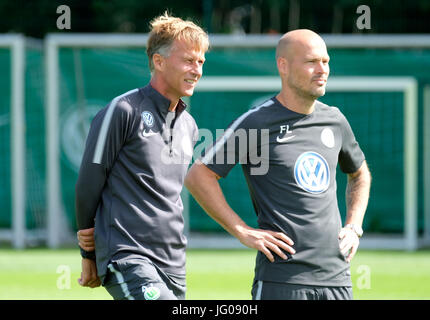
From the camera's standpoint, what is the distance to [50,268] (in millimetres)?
11695

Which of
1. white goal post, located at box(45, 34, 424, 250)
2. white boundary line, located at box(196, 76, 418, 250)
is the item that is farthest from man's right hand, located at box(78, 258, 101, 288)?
white boundary line, located at box(196, 76, 418, 250)

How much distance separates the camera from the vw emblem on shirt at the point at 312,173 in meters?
4.79

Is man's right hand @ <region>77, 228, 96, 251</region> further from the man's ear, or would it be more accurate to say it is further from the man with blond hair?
the man's ear

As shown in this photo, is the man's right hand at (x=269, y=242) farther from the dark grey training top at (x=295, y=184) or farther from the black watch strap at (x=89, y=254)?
the black watch strap at (x=89, y=254)

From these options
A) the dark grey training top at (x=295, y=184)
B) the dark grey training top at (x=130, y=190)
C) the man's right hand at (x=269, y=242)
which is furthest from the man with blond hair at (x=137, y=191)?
the man's right hand at (x=269, y=242)

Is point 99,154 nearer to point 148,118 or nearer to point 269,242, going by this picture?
point 148,118

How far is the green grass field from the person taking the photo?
9.59m

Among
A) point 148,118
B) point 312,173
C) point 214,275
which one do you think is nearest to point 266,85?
point 214,275

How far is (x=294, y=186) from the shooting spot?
478cm

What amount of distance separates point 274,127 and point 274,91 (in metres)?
9.67

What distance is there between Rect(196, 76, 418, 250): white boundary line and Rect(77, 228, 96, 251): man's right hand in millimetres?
9542
